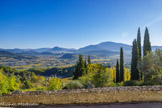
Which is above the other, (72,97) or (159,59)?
(159,59)

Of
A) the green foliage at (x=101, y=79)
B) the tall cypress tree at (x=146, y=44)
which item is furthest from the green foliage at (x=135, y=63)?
the green foliage at (x=101, y=79)

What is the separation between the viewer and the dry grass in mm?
9039

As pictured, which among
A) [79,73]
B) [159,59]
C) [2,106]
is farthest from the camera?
[79,73]

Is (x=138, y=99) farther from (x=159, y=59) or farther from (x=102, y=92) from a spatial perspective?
(x=159, y=59)

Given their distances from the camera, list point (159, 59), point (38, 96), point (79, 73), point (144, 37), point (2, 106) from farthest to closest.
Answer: point (79, 73) → point (144, 37) → point (159, 59) → point (38, 96) → point (2, 106)

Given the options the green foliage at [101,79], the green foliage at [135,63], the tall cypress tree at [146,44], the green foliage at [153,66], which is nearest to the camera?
the green foliage at [153,66]

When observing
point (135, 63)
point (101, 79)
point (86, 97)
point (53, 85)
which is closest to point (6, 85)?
point (53, 85)

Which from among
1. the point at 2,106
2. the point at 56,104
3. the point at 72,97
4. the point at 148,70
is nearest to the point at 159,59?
the point at 148,70

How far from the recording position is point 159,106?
355 inches

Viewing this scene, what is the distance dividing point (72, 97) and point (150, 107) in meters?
6.25

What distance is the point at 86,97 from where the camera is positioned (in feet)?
30.1

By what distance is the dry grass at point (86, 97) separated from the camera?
904 cm

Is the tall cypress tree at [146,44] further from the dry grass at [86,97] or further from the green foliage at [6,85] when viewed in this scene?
the green foliage at [6,85]

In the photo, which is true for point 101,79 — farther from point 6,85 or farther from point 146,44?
point 146,44
